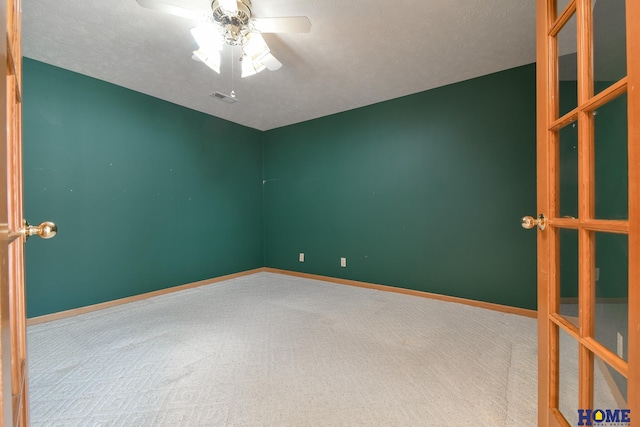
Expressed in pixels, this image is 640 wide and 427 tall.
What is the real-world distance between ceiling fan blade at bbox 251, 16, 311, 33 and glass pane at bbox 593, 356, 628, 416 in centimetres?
193

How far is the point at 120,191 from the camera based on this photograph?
2914 millimetres

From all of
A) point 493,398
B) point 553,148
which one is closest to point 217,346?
point 493,398

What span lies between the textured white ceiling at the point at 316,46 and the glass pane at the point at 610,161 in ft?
4.84

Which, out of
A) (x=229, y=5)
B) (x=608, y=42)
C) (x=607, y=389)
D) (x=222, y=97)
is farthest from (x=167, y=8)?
(x=607, y=389)

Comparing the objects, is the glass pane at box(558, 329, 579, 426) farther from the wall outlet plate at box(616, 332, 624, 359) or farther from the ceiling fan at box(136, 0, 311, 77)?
the ceiling fan at box(136, 0, 311, 77)

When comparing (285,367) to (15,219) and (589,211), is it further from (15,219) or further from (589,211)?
(589,211)

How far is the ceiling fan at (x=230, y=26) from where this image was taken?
1596mm

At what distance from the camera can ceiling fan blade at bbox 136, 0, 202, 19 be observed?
1.51m

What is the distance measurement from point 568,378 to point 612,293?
30cm

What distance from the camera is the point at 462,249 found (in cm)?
289

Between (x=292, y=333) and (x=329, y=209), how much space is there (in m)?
1.99

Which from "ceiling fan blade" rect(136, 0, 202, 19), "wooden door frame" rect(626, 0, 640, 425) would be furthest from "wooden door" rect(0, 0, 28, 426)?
"wooden door frame" rect(626, 0, 640, 425)

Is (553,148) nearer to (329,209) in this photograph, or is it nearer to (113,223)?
(329,209)

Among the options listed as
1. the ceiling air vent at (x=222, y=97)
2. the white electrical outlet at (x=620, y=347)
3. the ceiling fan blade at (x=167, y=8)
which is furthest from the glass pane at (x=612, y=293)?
the ceiling air vent at (x=222, y=97)
